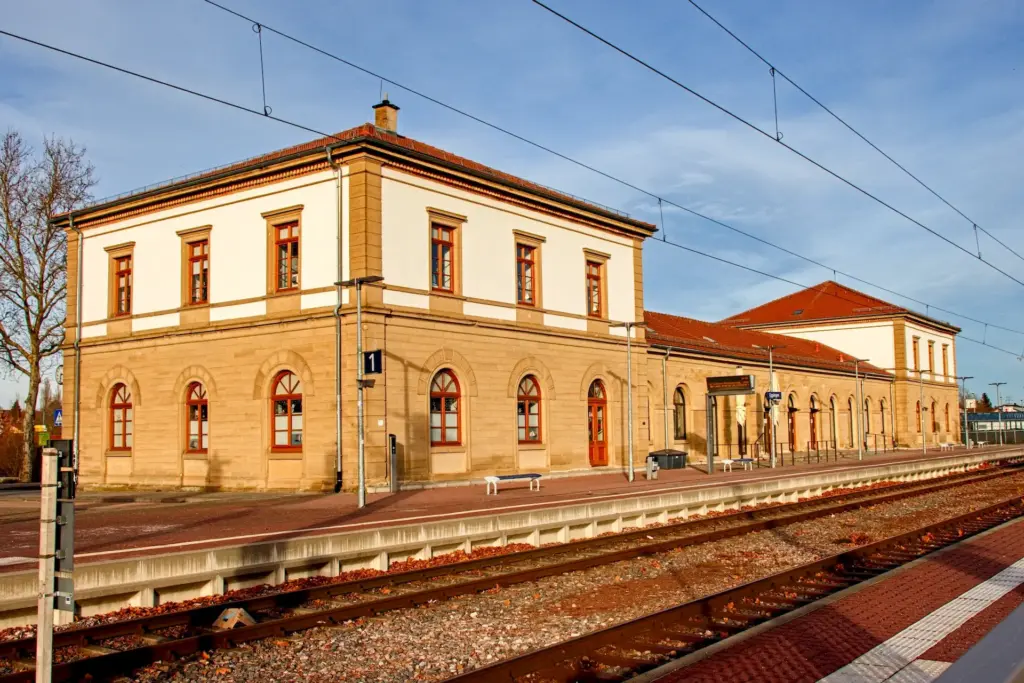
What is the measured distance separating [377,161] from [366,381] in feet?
26.4

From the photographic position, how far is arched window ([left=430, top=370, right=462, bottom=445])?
26.5 meters

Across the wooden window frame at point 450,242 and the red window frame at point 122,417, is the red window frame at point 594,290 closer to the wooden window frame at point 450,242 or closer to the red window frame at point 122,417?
the wooden window frame at point 450,242

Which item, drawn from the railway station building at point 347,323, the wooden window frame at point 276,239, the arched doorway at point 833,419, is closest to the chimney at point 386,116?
the railway station building at point 347,323

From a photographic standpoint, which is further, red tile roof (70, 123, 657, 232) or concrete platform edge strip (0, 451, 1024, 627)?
red tile roof (70, 123, 657, 232)

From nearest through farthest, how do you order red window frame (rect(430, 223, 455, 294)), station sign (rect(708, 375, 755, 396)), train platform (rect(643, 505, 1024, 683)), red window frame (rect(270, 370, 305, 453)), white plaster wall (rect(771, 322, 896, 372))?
train platform (rect(643, 505, 1024, 683)), red window frame (rect(270, 370, 305, 453)), red window frame (rect(430, 223, 455, 294)), station sign (rect(708, 375, 755, 396)), white plaster wall (rect(771, 322, 896, 372))

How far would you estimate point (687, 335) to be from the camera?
154ft

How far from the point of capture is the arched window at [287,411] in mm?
25906

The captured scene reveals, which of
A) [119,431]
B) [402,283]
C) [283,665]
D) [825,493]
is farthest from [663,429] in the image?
[283,665]

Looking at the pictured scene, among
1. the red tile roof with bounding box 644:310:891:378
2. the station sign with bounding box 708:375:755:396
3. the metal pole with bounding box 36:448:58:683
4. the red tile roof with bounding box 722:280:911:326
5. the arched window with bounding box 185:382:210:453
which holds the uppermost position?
the red tile roof with bounding box 722:280:911:326

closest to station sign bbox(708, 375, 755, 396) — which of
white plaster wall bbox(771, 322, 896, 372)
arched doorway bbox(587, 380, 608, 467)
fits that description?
arched doorway bbox(587, 380, 608, 467)

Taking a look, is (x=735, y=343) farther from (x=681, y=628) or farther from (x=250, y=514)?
(x=681, y=628)

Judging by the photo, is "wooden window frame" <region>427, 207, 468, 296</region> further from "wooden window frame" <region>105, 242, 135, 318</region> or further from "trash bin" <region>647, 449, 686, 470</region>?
"trash bin" <region>647, 449, 686, 470</region>

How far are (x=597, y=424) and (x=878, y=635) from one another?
25.0 meters

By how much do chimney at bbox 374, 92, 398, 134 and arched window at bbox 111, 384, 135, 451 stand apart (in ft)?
39.0
